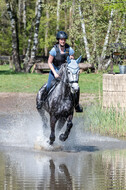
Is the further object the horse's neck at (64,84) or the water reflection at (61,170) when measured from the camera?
the horse's neck at (64,84)

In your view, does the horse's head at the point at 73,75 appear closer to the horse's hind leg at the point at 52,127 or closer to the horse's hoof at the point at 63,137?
the horse's hind leg at the point at 52,127

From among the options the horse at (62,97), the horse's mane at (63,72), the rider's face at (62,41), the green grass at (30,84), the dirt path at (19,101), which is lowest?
the green grass at (30,84)

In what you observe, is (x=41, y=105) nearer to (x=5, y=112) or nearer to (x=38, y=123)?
(x=38, y=123)

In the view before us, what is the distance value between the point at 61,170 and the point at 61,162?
821 mm

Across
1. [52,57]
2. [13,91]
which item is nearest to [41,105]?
[52,57]

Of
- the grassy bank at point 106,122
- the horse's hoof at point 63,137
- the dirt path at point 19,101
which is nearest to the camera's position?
the horse's hoof at point 63,137

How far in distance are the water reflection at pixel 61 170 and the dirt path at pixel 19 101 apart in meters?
7.89

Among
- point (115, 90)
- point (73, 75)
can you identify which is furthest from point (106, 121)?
point (73, 75)

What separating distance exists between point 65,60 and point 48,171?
2938mm

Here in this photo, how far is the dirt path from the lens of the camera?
18.3 metres

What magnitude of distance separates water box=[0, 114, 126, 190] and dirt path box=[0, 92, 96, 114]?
458cm

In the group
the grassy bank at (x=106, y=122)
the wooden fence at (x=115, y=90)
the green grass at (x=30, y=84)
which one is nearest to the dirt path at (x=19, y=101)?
the green grass at (x=30, y=84)

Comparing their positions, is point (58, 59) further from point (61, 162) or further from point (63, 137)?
point (61, 162)

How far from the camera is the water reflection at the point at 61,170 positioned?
22.1ft
